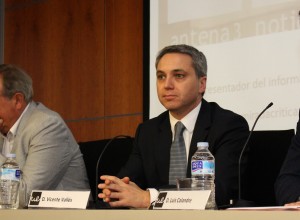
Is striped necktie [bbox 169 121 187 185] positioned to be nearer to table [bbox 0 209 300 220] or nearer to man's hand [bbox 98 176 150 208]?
man's hand [bbox 98 176 150 208]

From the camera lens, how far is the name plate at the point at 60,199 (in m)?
2.27

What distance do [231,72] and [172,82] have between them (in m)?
0.93

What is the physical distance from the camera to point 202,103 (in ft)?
11.0

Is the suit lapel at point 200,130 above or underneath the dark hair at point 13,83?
underneath

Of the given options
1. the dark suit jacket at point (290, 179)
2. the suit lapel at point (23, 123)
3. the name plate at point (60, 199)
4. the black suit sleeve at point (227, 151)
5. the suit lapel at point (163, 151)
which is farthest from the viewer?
the suit lapel at point (23, 123)

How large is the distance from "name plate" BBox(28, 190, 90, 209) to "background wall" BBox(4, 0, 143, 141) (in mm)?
2488

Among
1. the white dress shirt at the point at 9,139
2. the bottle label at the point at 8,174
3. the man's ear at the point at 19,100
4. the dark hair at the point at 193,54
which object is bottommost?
the bottle label at the point at 8,174

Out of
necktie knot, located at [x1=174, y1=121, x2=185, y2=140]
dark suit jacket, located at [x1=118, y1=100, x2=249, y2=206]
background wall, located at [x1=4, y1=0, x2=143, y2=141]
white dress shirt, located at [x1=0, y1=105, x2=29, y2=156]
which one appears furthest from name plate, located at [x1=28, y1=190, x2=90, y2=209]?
background wall, located at [x1=4, y1=0, x2=143, y2=141]

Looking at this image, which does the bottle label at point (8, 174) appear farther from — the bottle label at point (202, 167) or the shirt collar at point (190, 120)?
the shirt collar at point (190, 120)

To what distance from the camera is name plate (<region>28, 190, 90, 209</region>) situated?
7.45 ft

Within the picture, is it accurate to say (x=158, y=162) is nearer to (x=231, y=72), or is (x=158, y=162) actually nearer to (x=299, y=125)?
(x=299, y=125)

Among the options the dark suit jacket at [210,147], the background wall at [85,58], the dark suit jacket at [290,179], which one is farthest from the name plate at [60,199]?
the background wall at [85,58]

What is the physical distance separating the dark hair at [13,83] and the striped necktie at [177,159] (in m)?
0.95

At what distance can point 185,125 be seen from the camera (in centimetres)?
328
